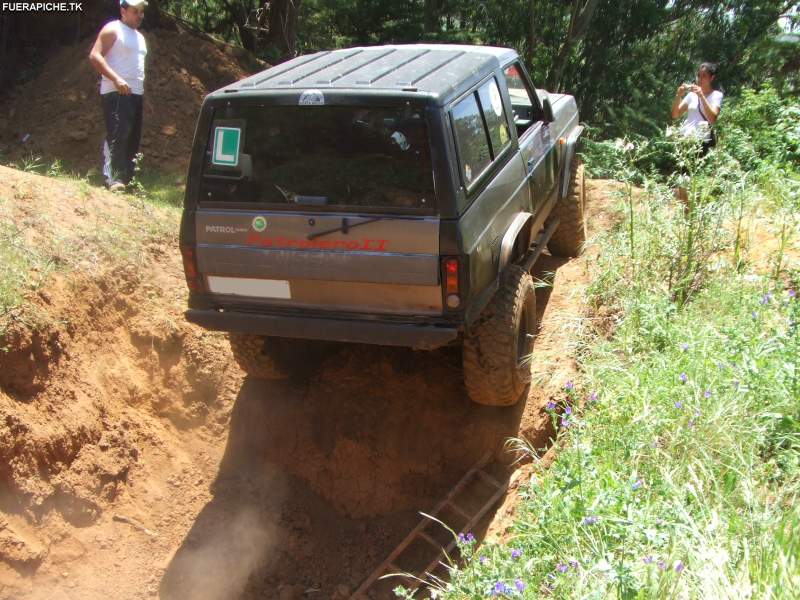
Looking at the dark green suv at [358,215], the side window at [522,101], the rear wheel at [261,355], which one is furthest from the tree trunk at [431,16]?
the rear wheel at [261,355]

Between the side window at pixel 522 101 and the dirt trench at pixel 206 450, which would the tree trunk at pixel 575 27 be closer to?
the side window at pixel 522 101

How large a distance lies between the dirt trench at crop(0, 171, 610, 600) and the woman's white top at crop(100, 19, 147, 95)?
78.4 inches

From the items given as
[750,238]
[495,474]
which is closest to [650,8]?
[750,238]

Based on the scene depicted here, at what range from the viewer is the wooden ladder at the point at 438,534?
4215 millimetres

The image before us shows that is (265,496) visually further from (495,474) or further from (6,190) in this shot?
(6,190)

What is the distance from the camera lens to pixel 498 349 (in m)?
4.14

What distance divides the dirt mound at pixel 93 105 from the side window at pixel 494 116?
14.2 ft

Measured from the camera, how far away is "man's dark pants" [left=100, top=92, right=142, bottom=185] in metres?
6.48

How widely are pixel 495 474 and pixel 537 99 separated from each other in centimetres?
263

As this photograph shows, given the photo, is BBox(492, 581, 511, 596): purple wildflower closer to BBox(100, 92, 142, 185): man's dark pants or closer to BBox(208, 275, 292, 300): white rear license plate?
BBox(208, 275, 292, 300): white rear license plate

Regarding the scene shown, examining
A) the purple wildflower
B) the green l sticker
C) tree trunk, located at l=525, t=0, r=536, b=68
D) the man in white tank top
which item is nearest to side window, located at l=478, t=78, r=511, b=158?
the green l sticker

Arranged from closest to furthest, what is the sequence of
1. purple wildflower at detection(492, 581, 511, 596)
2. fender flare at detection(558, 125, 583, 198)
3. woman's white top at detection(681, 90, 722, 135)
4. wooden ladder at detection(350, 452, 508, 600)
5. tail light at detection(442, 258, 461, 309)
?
purple wildflower at detection(492, 581, 511, 596) < tail light at detection(442, 258, 461, 309) < wooden ladder at detection(350, 452, 508, 600) < fender flare at detection(558, 125, 583, 198) < woman's white top at detection(681, 90, 722, 135)

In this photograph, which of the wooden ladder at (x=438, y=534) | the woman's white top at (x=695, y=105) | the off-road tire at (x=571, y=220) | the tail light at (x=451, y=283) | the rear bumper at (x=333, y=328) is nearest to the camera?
the tail light at (x=451, y=283)
